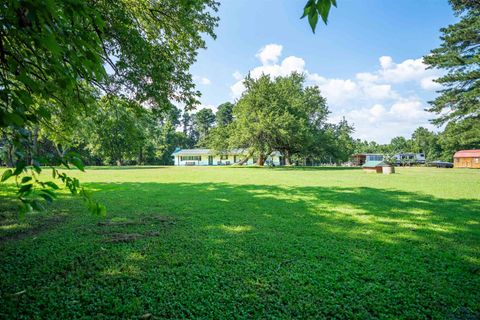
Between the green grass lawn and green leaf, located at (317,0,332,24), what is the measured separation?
2.24m

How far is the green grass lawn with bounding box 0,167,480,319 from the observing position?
2105 mm

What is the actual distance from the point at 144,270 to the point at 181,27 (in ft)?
19.9

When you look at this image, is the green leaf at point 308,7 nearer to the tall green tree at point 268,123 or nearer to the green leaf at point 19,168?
the green leaf at point 19,168

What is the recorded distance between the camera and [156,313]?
203 centimetres

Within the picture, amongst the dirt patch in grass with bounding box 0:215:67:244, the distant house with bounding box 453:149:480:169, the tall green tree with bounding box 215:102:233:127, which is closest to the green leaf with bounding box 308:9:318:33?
the dirt patch in grass with bounding box 0:215:67:244

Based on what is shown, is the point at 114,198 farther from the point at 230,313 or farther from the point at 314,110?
the point at 314,110

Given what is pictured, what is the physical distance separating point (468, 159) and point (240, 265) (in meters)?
64.6

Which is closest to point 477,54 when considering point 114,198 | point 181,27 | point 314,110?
point 181,27

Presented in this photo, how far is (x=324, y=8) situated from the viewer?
146cm

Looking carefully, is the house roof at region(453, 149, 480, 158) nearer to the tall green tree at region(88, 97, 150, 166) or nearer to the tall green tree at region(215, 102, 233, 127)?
the tall green tree at region(215, 102, 233, 127)

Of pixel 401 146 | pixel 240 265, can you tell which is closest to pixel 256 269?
pixel 240 265

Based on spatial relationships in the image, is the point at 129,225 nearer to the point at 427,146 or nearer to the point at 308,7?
the point at 308,7

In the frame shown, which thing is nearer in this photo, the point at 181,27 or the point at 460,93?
the point at 181,27

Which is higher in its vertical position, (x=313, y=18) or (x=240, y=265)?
(x=313, y=18)
